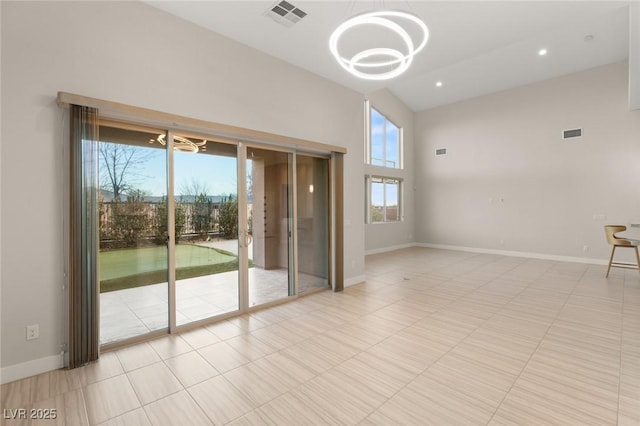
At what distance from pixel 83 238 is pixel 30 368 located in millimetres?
1185

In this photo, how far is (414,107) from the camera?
9.95 m

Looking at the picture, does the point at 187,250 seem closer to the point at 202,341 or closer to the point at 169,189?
the point at 169,189

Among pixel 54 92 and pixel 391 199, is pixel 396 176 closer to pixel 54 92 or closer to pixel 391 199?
pixel 391 199

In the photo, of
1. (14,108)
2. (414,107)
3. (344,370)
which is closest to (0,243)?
(14,108)

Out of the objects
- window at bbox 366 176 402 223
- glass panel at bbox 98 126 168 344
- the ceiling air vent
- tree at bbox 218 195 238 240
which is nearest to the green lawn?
glass panel at bbox 98 126 168 344

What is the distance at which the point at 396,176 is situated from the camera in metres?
9.56

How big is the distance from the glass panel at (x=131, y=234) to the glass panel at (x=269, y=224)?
117 cm

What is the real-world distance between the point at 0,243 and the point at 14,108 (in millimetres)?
1152

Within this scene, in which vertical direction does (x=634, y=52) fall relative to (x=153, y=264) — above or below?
above

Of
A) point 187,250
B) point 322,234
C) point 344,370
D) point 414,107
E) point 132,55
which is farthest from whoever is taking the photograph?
point 414,107

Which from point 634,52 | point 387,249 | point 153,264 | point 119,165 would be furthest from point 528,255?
point 119,165

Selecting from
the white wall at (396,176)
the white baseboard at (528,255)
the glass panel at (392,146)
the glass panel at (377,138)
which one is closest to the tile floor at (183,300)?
the white wall at (396,176)

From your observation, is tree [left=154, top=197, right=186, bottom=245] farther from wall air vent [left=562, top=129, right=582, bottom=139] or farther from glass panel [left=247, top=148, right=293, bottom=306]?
wall air vent [left=562, top=129, right=582, bottom=139]

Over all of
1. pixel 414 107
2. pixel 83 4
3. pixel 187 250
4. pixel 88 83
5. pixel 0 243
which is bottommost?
pixel 187 250
